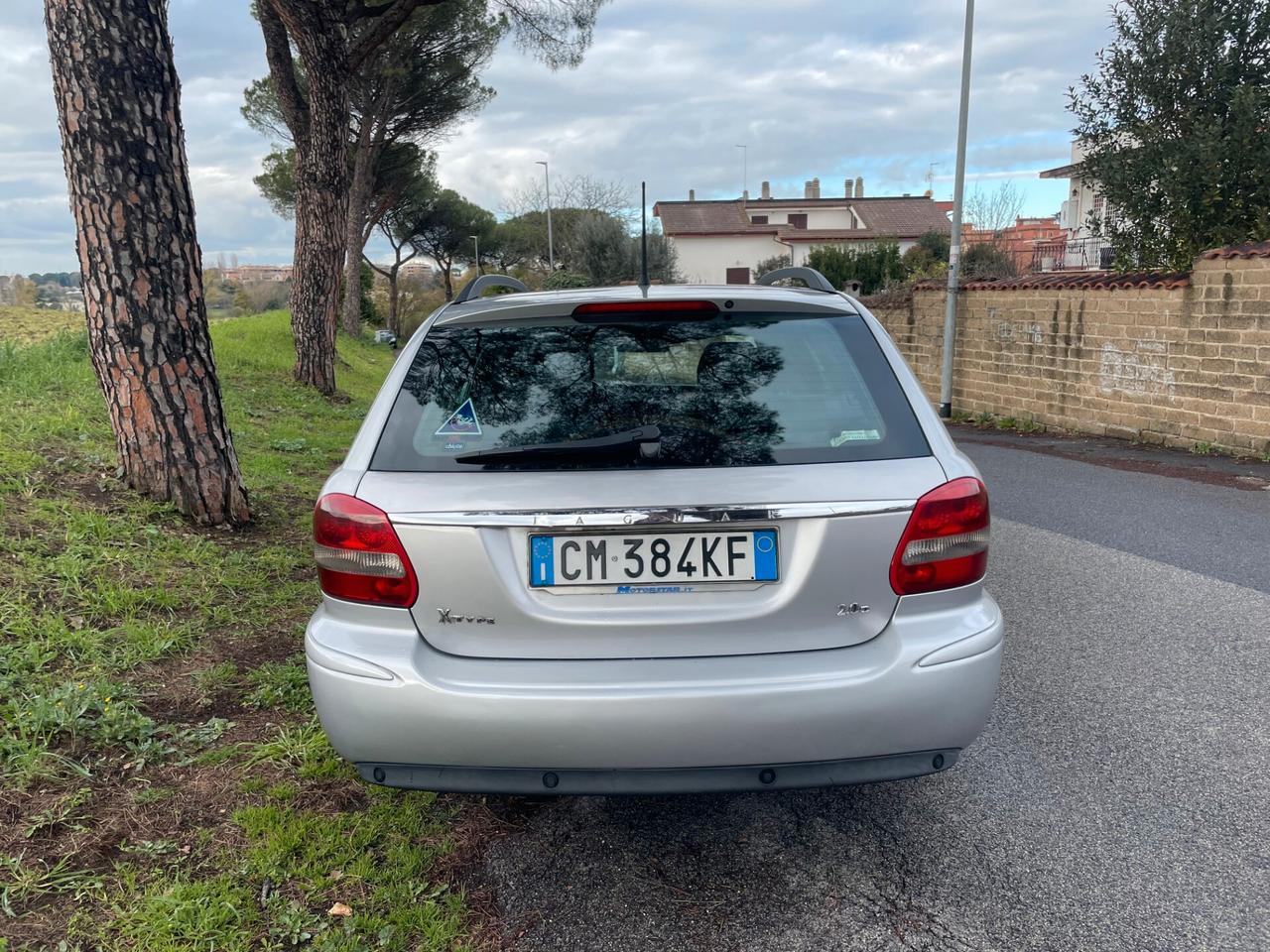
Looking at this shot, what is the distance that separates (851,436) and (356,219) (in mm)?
24150

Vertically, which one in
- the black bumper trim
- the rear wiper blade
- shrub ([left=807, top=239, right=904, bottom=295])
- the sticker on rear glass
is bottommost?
the black bumper trim

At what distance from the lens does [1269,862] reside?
258 centimetres

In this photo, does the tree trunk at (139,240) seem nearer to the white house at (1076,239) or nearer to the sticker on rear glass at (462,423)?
the sticker on rear glass at (462,423)

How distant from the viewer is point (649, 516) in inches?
86.2

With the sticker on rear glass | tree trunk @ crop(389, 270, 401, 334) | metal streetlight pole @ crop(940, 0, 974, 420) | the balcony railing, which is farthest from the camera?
tree trunk @ crop(389, 270, 401, 334)

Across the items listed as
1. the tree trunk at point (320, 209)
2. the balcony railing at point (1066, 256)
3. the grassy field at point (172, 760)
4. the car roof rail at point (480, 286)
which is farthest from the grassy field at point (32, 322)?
the balcony railing at point (1066, 256)

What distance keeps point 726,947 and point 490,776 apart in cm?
70

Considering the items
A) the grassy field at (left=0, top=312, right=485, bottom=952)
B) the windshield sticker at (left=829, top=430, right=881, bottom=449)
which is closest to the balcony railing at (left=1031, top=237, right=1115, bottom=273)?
the grassy field at (left=0, top=312, right=485, bottom=952)

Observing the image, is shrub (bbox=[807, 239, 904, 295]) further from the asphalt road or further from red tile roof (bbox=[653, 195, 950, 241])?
the asphalt road

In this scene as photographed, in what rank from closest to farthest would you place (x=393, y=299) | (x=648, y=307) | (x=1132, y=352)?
(x=648, y=307) → (x=1132, y=352) → (x=393, y=299)

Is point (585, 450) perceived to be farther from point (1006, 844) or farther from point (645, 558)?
point (1006, 844)

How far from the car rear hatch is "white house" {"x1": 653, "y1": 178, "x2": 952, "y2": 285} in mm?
51241

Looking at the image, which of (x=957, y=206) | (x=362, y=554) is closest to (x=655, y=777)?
(x=362, y=554)

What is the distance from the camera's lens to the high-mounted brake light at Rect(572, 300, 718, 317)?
253 cm
